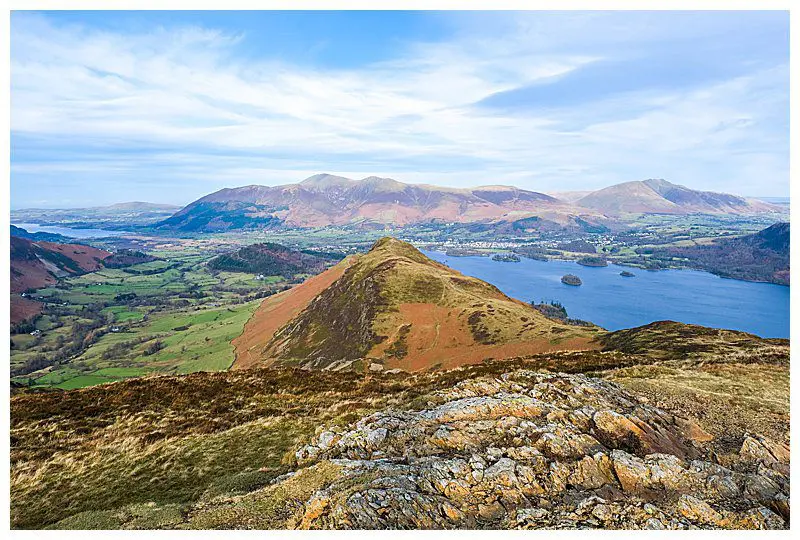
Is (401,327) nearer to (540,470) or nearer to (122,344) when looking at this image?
(540,470)

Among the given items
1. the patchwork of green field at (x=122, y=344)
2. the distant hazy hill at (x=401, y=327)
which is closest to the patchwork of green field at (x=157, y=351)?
the patchwork of green field at (x=122, y=344)

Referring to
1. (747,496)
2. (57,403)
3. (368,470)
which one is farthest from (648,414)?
(57,403)

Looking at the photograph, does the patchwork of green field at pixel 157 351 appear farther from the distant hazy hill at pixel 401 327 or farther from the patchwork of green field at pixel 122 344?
the distant hazy hill at pixel 401 327

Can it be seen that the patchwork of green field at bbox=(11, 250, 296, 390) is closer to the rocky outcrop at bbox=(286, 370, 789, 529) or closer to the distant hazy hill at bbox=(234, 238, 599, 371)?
the distant hazy hill at bbox=(234, 238, 599, 371)

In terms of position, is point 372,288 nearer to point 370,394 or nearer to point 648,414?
point 370,394

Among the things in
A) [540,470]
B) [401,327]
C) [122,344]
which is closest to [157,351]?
[122,344]

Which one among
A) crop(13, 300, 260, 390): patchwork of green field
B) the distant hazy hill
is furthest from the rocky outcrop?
crop(13, 300, 260, 390): patchwork of green field
